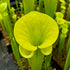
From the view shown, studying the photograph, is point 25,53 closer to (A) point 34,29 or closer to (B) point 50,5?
(A) point 34,29

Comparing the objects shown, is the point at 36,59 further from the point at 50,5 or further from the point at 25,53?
the point at 50,5

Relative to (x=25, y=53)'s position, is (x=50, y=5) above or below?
above

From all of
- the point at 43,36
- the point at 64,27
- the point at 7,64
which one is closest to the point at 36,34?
the point at 43,36

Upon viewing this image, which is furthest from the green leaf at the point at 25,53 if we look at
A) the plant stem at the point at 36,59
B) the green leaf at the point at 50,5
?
the green leaf at the point at 50,5

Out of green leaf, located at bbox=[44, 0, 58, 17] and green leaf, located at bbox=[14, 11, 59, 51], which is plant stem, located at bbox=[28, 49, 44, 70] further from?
green leaf, located at bbox=[44, 0, 58, 17]

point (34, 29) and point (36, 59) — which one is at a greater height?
point (34, 29)

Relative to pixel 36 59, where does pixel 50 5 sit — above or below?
above

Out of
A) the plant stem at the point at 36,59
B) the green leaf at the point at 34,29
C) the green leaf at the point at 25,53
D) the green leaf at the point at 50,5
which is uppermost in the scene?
the green leaf at the point at 50,5

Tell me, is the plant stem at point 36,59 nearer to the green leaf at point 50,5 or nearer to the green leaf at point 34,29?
the green leaf at point 34,29

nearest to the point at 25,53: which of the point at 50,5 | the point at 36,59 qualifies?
the point at 36,59
